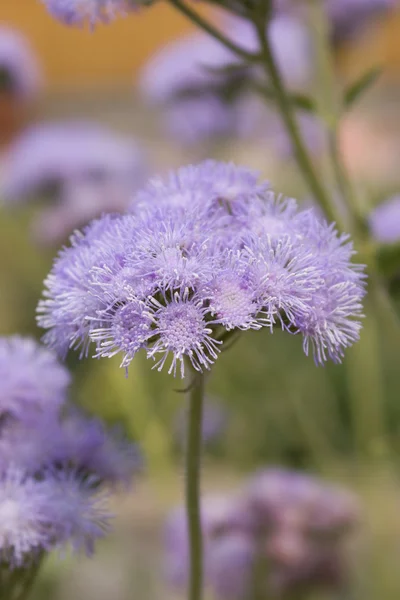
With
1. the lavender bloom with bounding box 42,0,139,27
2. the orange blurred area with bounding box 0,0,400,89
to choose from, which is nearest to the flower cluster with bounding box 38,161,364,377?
the lavender bloom with bounding box 42,0,139,27

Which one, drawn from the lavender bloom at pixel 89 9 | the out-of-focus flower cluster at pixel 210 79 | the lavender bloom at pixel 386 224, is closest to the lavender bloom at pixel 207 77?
the out-of-focus flower cluster at pixel 210 79

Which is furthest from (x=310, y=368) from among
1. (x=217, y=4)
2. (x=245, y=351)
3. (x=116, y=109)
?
(x=116, y=109)

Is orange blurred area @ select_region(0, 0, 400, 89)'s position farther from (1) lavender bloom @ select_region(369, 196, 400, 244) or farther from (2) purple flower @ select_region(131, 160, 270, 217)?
(2) purple flower @ select_region(131, 160, 270, 217)

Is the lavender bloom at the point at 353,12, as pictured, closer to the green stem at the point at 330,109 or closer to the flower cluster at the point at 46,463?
the green stem at the point at 330,109

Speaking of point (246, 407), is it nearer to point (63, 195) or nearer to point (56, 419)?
point (63, 195)

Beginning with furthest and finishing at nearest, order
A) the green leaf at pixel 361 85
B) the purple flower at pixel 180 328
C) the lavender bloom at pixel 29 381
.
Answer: the green leaf at pixel 361 85 < the lavender bloom at pixel 29 381 < the purple flower at pixel 180 328

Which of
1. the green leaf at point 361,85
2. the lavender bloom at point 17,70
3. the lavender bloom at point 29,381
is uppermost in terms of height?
the lavender bloom at point 17,70
